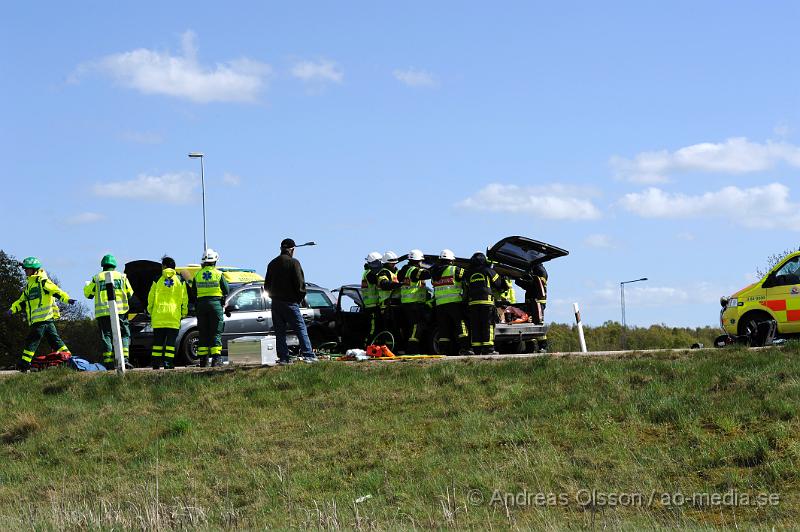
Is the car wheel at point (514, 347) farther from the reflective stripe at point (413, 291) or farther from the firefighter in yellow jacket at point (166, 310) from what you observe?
the firefighter in yellow jacket at point (166, 310)

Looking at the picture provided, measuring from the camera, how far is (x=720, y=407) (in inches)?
473

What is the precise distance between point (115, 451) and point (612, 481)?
20.4ft

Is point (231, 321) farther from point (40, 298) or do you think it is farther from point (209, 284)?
point (40, 298)

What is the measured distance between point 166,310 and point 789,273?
33.8 ft

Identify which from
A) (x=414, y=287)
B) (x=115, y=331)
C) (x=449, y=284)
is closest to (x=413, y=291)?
(x=414, y=287)

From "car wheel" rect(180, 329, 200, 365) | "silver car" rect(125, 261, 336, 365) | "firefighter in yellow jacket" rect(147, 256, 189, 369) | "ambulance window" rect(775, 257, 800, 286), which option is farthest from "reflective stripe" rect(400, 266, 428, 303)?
"ambulance window" rect(775, 257, 800, 286)

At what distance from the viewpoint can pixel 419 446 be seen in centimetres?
1223

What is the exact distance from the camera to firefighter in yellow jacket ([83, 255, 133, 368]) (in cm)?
1781

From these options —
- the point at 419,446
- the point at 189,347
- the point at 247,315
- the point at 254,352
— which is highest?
the point at 247,315

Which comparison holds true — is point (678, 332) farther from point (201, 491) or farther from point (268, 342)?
point (201, 491)

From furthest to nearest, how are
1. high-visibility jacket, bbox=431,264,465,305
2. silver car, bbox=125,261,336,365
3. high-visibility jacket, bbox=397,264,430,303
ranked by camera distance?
silver car, bbox=125,261,336,365, high-visibility jacket, bbox=397,264,430,303, high-visibility jacket, bbox=431,264,465,305

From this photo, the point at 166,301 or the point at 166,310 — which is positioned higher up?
the point at 166,301

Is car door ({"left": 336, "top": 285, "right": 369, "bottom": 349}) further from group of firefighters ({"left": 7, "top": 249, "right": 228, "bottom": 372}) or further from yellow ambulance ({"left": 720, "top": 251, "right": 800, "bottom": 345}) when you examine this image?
yellow ambulance ({"left": 720, "top": 251, "right": 800, "bottom": 345})

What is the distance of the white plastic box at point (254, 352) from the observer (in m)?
16.4
